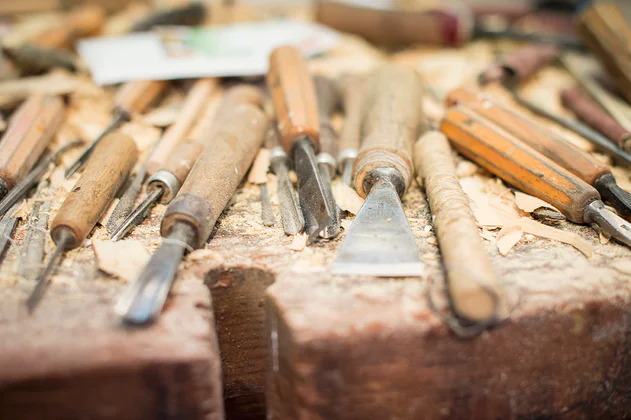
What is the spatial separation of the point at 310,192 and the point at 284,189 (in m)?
0.16

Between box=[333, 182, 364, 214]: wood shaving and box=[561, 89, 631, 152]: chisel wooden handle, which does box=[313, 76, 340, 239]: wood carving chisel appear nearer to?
box=[333, 182, 364, 214]: wood shaving

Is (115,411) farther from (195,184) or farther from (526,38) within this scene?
(526,38)

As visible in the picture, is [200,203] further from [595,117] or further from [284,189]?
[595,117]

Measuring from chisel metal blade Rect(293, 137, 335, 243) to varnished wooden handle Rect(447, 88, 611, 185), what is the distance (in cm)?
63

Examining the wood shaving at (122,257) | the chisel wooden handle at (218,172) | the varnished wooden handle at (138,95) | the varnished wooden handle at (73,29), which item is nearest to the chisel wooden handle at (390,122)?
the chisel wooden handle at (218,172)

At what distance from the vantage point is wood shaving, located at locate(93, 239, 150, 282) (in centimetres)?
120

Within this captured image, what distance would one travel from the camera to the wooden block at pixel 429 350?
1.07 meters

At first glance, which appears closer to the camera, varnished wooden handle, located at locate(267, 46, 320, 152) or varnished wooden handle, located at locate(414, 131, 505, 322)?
varnished wooden handle, located at locate(414, 131, 505, 322)

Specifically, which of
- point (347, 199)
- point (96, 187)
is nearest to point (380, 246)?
point (347, 199)

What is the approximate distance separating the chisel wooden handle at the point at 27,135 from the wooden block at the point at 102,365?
59 cm

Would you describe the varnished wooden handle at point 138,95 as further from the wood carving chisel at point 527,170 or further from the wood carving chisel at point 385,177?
the wood carving chisel at point 527,170

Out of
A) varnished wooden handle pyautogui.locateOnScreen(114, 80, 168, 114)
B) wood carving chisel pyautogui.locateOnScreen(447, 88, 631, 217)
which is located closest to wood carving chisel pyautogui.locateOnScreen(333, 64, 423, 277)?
wood carving chisel pyautogui.locateOnScreen(447, 88, 631, 217)

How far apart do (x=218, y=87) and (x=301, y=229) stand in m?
1.10

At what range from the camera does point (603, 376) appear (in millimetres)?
1253
